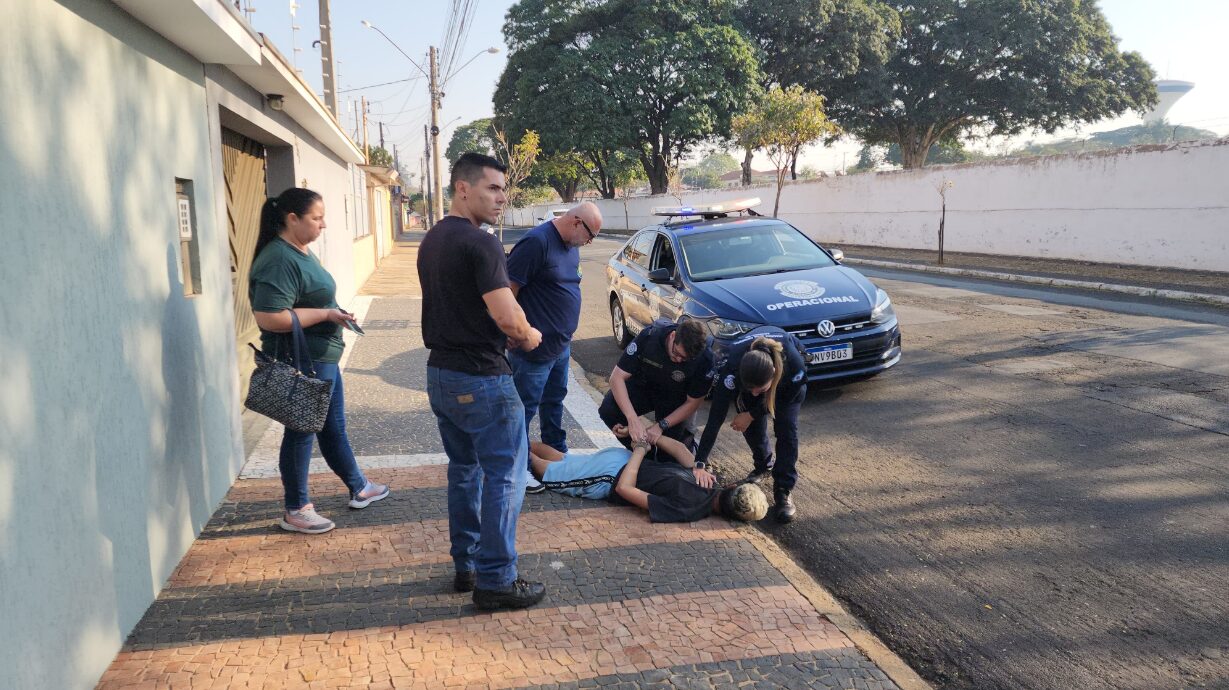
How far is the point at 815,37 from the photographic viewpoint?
3828 cm

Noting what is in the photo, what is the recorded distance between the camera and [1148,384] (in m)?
6.94

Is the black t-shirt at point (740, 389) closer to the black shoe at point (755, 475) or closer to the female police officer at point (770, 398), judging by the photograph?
the female police officer at point (770, 398)

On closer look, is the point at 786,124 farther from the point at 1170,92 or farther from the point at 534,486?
the point at 1170,92

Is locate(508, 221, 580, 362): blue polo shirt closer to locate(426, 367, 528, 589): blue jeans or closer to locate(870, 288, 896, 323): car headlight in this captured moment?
locate(426, 367, 528, 589): blue jeans

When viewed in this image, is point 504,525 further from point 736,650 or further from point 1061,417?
point 1061,417

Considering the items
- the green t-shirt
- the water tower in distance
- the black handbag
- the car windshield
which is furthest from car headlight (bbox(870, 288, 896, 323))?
the water tower in distance

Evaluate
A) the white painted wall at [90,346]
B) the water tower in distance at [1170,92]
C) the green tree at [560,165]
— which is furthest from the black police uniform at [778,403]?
the water tower in distance at [1170,92]

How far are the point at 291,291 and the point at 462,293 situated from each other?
43.7 inches

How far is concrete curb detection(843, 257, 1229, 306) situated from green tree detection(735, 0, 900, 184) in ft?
58.2

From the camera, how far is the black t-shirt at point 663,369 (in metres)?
4.70

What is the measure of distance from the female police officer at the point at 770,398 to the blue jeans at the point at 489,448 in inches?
52.7

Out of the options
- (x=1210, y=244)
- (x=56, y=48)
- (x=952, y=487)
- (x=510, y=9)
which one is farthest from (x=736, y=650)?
(x=510, y=9)

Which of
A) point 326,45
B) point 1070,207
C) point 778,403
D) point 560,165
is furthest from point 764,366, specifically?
point 560,165

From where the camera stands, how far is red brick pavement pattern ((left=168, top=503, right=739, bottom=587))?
3754 millimetres
